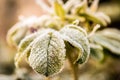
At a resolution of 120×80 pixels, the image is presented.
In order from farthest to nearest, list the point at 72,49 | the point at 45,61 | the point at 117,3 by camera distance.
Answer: the point at 117,3 → the point at 72,49 → the point at 45,61

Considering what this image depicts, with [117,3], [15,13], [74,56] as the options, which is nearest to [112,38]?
[74,56]

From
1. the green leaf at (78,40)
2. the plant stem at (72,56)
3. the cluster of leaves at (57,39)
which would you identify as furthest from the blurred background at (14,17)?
the green leaf at (78,40)

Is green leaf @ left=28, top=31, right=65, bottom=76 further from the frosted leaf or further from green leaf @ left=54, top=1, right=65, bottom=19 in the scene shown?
green leaf @ left=54, top=1, right=65, bottom=19

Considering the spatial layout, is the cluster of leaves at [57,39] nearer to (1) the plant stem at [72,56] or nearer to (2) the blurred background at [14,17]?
(1) the plant stem at [72,56]

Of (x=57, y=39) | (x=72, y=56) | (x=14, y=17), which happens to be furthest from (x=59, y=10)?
(x=14, y=17)

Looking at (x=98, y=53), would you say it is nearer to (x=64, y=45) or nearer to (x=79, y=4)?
(x=79, y=4)

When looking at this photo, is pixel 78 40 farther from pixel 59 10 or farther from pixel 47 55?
pixel 59 10
